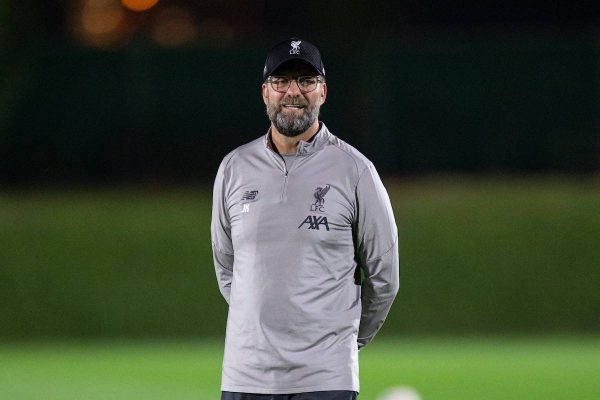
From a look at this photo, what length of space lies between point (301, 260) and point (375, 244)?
30 centimetres

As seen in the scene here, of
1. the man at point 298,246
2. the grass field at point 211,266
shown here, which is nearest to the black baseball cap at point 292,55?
the man at point 298,246

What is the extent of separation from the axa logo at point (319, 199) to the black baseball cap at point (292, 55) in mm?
397

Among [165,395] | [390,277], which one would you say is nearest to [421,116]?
[165,395]

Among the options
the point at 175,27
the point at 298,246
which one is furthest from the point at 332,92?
the point at 298,246

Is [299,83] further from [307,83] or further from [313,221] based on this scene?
[313,221]

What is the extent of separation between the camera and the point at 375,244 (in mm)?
4902

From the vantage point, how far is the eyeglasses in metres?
4.91

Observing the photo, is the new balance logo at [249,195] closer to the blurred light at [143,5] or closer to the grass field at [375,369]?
the grass field at [375,369]

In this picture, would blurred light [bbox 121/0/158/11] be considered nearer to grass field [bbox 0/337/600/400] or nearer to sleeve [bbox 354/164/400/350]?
grass field [bbox 0/337/600/400]

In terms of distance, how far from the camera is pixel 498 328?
1498cm

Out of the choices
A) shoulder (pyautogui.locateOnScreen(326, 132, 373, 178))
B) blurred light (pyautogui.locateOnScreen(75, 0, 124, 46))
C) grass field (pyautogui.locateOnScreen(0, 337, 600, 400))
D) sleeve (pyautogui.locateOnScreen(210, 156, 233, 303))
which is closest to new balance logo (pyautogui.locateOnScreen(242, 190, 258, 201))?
sleeve (pyautogui.locateOnScreen(210, 156, 233, 303))

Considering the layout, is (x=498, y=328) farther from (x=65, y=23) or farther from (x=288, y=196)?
(x=288, y=196)

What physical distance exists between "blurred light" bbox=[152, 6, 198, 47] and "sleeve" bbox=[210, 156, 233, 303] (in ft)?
38.6

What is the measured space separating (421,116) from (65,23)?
4355 mm
